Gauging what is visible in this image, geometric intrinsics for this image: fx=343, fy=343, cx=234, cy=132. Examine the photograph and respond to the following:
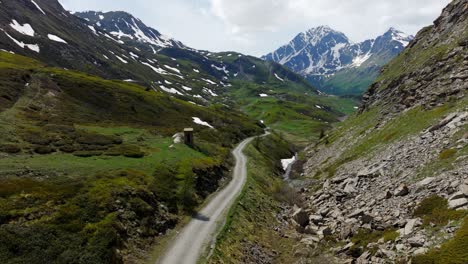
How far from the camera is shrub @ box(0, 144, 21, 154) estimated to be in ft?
177

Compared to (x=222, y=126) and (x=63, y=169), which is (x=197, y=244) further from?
(x=222, y=126)

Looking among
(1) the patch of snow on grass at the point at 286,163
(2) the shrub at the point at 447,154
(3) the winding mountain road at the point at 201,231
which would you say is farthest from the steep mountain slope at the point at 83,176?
(2) the shrub at the point at 447,154

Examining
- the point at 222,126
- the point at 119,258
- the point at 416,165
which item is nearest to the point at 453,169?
the point at 416,165

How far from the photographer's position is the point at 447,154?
4384 cm

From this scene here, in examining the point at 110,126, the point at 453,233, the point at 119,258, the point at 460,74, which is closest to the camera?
the point at 453,233

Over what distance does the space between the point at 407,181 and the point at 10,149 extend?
59124 millimetres

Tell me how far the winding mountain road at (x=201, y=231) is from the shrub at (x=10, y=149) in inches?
1232

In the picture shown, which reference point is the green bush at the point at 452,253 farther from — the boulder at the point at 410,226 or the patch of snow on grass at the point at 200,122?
the patch of snow on grass at the point at 200,122

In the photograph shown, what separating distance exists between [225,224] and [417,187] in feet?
80.7

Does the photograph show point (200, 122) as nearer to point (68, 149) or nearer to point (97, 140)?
point (97, 140)

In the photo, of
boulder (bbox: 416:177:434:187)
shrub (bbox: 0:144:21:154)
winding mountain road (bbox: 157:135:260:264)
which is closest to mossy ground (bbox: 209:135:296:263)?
winding mountain road (bbox: 157:135:260:264)

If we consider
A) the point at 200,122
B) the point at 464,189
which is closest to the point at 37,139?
the point at 464,189

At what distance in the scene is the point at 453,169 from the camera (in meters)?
39.4

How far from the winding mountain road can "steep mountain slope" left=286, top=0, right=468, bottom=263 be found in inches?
454
